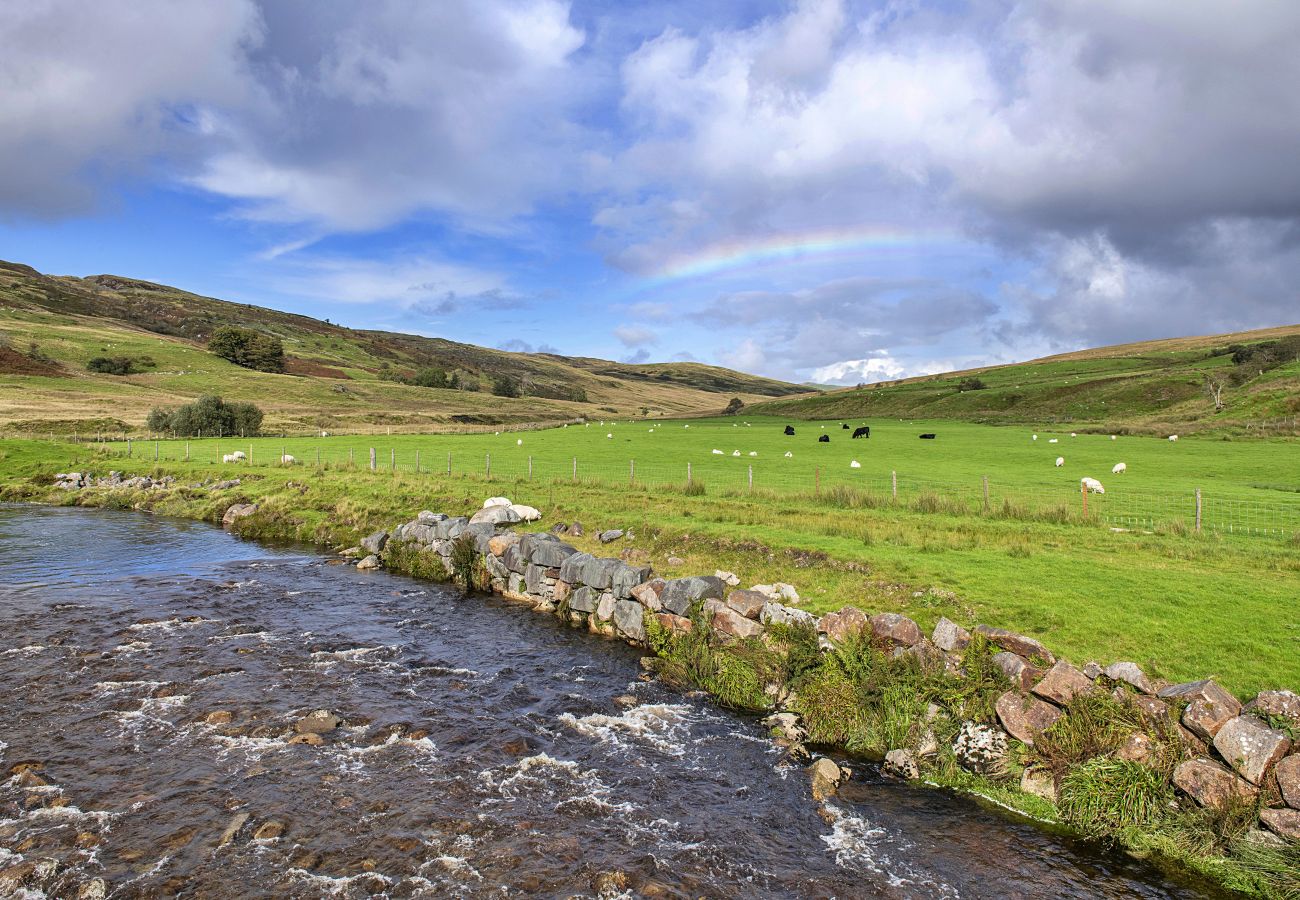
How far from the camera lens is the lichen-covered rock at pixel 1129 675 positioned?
35.1 feet

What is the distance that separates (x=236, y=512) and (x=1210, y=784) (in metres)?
38.3

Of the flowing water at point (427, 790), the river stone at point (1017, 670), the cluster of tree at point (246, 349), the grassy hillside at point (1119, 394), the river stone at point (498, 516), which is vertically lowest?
the flowing water at point (427, 790)

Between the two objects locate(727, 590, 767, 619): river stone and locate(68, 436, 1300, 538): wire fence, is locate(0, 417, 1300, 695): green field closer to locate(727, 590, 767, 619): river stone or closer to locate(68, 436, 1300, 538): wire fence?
locate(68, 436, 1300, 538): wire fence

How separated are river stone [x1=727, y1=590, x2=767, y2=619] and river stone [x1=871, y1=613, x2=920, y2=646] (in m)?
2.72

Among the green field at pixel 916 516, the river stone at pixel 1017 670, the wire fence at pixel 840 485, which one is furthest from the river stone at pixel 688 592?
the wire fence at pixel 840 485

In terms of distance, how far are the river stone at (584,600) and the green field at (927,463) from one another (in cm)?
1532

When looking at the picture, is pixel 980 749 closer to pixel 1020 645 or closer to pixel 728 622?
pixel 1020 645

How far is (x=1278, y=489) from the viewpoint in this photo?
31.6 metres

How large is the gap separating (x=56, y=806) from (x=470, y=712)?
20.9 feet

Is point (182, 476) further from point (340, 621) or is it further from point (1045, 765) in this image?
point (1045, 765)

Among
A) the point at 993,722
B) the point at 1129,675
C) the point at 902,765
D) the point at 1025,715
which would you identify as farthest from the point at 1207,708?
the point at 902,765

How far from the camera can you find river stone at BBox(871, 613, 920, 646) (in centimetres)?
1320

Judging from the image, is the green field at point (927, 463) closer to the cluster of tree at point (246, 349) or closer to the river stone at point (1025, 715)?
the river stone at point (1025, 715)

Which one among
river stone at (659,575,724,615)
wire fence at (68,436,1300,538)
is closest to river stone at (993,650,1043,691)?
river stone at (659,575,724,615)
